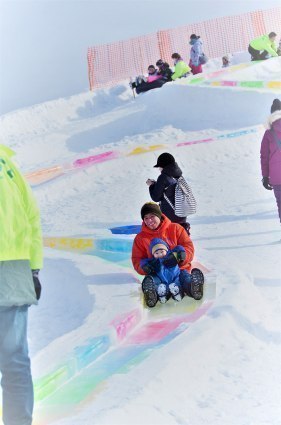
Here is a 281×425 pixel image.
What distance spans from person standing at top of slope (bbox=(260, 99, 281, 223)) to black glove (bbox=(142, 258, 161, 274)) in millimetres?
1772

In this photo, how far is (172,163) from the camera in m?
5.21

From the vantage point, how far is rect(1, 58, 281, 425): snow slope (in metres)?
3.00

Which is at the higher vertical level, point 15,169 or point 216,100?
point 15,169

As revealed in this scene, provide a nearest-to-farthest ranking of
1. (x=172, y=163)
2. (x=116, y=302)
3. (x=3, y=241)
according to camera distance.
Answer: (x=3, y=241) < (x=116, y=302) < (x=172, y=163)

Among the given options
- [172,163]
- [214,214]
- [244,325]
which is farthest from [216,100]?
[244,325]

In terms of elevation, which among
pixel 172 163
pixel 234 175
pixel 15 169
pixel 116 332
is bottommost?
pixel 234 175

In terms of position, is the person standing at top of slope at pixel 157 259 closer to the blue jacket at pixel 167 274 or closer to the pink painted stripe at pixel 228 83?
the blue jacket at pixel 167 274

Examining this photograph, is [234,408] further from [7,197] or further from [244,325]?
[7,197]

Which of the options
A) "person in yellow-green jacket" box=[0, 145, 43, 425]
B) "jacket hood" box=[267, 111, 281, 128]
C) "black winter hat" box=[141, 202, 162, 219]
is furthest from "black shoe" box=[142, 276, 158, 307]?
"jacket hood" box=[267, 111, 281, 128]

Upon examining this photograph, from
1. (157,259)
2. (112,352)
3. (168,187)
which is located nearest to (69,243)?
(168,187)

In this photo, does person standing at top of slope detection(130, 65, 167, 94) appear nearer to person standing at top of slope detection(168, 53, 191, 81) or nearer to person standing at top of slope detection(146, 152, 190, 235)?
person standing at top of slope detection(168, 53, 191, 81)

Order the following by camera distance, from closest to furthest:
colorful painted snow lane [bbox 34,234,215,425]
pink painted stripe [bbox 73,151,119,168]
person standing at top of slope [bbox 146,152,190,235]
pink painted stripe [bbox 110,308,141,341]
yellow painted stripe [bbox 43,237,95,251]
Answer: colorful painted snow lane [bbox 34,234,215,425], pink painted stripe [bbox 110,308,141,341], person standing at top of slope [bbox 146,152,190,235], yellow painted stripe [bbox 43,237,95,251], pink painted stripe [bbox 73,151,119,168]

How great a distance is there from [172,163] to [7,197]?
9.30 feet

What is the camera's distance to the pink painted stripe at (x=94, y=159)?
33.4 ft
